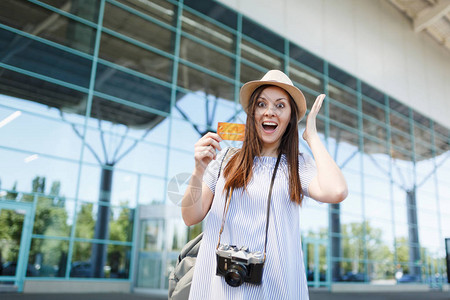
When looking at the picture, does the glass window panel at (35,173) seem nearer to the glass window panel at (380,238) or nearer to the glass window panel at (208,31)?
the glass window panel at (208,31)

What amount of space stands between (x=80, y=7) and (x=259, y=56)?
6.41m

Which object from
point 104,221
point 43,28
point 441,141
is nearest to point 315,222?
point 104,221

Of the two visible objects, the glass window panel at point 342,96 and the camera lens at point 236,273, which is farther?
the glass window panel at point 342,96

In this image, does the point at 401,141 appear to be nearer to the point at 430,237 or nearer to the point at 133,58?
the point at 430,237

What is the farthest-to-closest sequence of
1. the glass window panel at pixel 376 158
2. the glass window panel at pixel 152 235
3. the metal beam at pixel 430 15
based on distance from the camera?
the metal beam at pixel 430 15, the glass window panel at pixel 376 158, the glass window panel at pixel 152 235

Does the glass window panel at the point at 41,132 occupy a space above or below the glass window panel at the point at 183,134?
below

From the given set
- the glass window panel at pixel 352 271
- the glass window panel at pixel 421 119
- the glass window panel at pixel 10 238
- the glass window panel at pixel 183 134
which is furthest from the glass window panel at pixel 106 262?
the glass window panel at pixel 421 119

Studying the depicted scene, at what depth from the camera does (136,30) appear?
462 inches

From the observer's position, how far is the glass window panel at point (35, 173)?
9008 mm

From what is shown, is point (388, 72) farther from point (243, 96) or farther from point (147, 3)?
point (243, 96)

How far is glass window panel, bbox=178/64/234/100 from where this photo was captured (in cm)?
1238

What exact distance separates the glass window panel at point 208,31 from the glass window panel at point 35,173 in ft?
17.1

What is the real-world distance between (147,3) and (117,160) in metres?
4.92

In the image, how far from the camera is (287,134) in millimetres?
1570
